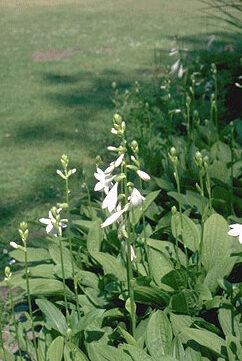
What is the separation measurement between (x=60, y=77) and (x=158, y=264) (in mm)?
6760

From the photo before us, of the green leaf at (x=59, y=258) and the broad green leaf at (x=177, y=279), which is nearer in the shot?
the broad green leaf at (x=177, y=279)

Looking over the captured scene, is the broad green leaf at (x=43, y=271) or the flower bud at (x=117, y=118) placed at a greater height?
the flower bud at (x=117, y=118)

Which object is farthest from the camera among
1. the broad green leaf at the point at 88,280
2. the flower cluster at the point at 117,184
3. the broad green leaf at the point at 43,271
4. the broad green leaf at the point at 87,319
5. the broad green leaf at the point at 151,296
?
the broad green leaf at the point at 43,271

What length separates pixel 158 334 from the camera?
230 centimetres

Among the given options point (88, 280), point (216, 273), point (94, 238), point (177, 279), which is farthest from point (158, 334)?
point (94, 238)

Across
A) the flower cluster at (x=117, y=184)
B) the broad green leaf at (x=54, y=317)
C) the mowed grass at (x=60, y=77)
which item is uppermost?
the flower cluster at (x=117, y=184)

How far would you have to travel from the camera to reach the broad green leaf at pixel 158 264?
2672mm

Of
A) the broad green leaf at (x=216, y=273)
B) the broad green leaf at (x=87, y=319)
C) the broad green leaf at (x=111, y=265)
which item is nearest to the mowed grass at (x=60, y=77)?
the broad green leaf at (x=111, y=265)

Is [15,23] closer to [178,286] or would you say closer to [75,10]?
[75,10]

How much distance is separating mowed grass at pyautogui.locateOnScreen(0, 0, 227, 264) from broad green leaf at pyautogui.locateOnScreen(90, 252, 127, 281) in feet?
1.99

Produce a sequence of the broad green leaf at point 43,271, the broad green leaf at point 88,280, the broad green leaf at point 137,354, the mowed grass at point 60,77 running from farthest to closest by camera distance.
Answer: the mowed grass at point 60,77 < the broad green leaf at point 43,271 < the broad green leaf at point 88,280 < the broad green leaf at point 137,354

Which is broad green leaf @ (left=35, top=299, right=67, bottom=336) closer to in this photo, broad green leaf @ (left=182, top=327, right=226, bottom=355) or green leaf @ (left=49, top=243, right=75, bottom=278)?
green leaf @ (left=49, top=243, right=75, bottom=278)

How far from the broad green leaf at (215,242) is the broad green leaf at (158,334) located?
1.56 ft

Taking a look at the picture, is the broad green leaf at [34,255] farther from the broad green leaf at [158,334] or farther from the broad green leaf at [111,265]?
the broad green leaf at [158,334]
